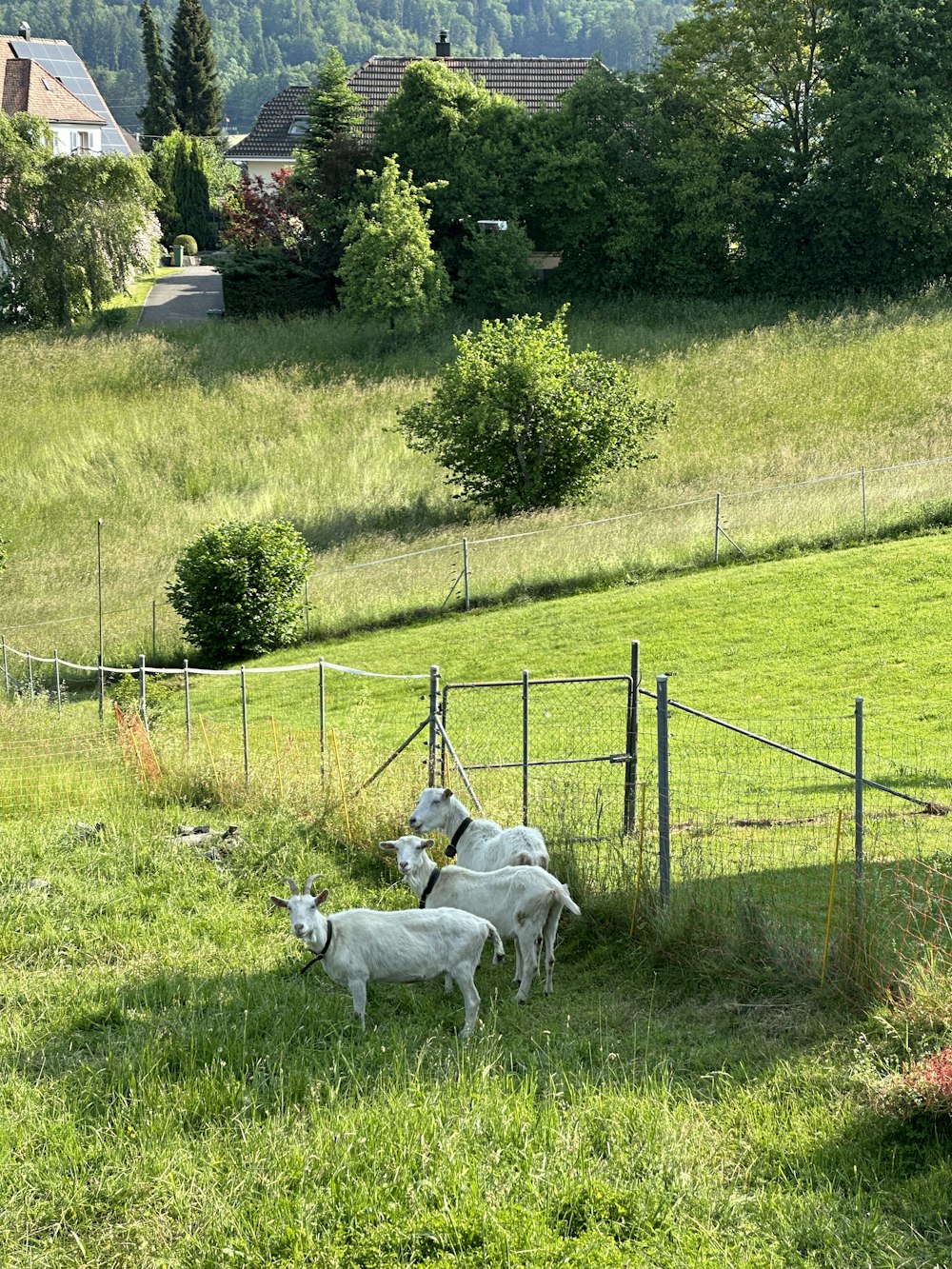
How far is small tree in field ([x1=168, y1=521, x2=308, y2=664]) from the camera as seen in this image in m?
26.5

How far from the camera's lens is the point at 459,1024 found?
9.20 m

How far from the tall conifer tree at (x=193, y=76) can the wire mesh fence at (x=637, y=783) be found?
9342 centimetres

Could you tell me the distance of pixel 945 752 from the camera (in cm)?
1614

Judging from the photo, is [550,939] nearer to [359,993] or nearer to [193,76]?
[359,993]

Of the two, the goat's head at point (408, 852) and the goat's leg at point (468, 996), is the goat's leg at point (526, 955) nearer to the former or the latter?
the goat's leg at point (468, 996)

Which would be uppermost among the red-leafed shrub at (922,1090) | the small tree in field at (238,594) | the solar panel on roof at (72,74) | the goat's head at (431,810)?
the solar panel on roof at (72,74)

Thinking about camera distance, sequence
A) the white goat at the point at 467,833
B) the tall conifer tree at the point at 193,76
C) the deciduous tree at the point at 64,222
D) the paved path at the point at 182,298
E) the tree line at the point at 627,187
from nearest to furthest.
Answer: the white goat at the point at 467,833
the deciduous tree at the point at 64,222
the tree line at the point at 627,187
the paved path at the point at 182,298
the tall conifer tree at the point at 193,76

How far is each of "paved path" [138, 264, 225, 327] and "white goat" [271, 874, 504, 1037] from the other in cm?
4575

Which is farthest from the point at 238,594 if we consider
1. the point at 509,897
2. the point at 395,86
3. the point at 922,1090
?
the point at 395,86

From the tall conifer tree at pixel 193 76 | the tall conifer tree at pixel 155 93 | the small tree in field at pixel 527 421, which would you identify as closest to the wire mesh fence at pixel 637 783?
the small tree in field at pixel 527 421

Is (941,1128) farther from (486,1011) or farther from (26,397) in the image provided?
(26,397)

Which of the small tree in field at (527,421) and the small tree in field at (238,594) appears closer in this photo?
the small tree in field at (238,594)

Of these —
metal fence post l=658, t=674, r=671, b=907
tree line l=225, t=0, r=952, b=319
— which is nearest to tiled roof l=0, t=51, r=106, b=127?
tree line l=225, t=0, r=952, b=319

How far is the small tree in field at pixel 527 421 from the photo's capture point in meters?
31.9
